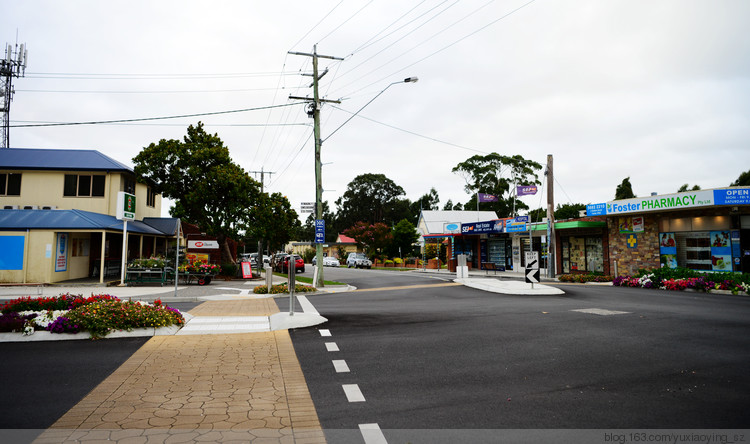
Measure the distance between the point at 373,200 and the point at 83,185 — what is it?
216 feet

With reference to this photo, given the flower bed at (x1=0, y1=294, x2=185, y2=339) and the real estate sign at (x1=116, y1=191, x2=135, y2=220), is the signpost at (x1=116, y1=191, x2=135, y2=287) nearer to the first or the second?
the real estate sign at (x1=116, y1=191, x2=135, y2=220)

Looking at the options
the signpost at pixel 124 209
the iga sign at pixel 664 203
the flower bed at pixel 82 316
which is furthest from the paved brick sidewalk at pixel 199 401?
the iga sign at pixel 664 203

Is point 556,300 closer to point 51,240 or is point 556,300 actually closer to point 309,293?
point 309,293

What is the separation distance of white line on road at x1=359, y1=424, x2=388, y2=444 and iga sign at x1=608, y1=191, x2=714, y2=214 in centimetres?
2324

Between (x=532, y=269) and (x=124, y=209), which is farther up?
(x=124, y=209)

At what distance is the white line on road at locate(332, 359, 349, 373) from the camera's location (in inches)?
241

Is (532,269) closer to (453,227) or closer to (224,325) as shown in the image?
(224,325)

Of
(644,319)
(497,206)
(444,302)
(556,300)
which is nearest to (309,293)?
(444,302)

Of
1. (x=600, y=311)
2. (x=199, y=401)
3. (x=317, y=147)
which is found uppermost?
(x=317, y=147)

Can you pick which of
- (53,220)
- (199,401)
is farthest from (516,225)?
(199,401)

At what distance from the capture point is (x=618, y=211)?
989 inches

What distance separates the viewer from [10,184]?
942 inches

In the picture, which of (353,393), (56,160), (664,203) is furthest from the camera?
(56,160)

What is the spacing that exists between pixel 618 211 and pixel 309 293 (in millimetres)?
18382
